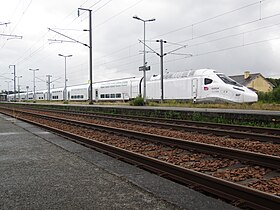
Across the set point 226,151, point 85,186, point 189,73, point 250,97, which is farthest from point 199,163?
point 189,73

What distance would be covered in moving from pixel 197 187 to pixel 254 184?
0.97 meters

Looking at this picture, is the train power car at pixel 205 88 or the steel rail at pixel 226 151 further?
the train power car at pixel 205 88

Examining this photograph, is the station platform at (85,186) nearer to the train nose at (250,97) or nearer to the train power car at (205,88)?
the train power car at (205,88)

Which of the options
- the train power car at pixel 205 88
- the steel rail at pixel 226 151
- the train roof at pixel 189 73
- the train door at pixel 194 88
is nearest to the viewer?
Answer: the steel rail at pixel 226 151

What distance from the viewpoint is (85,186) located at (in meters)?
5.73

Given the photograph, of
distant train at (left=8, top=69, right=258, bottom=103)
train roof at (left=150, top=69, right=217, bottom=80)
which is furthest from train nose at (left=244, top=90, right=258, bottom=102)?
train roof at (left=150, top=69, right=217, bottom=80)

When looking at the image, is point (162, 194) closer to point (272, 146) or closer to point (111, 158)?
point (111, 158)

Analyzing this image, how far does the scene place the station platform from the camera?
4.73m

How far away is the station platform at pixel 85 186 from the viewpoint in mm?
4734

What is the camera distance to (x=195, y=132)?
14.0 metres

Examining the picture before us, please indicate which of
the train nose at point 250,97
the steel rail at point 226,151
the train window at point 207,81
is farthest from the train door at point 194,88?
the steel rail at point 226,151

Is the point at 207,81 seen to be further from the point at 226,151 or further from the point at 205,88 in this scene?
the point at 226,151

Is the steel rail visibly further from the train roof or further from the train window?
the train roof

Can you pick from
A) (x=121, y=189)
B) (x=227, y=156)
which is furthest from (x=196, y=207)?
(x=227, y=156)
